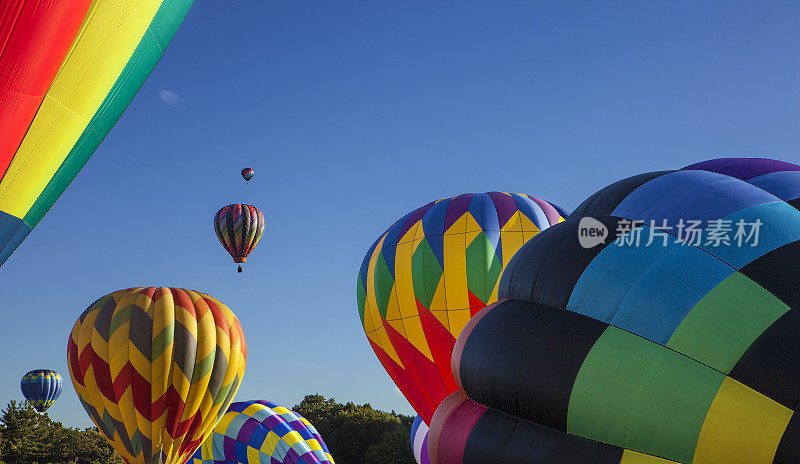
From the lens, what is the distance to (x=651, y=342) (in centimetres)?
409

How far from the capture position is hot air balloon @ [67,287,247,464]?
1366 cm

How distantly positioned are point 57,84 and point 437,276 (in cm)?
630

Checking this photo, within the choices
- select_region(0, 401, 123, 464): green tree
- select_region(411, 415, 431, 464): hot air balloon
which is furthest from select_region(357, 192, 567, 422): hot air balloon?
select_region(0, 401, 123, 464): green tree

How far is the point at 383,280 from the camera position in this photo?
11.7 m

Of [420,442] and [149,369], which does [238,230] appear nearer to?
[149,369]

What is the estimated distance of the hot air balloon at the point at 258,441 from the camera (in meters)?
17.9

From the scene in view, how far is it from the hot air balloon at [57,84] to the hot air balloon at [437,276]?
5480 millimetres

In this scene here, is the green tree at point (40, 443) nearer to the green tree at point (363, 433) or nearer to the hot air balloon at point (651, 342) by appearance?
the green tree at point (363, 433)

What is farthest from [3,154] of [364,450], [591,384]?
[364,450]

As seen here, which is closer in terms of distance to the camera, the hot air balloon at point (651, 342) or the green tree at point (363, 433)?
the hot air balloon at point (651, 342)

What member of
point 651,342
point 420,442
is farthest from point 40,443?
point 651,342

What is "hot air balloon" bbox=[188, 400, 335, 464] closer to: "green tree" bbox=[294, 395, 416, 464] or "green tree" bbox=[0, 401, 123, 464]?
"green tree" bbox=[294, 395, 416, 464]

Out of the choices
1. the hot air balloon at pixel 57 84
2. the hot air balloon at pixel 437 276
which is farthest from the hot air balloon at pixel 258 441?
the hot air balloon at pixel 57 84

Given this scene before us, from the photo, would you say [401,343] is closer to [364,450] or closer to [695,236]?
[695,236]
